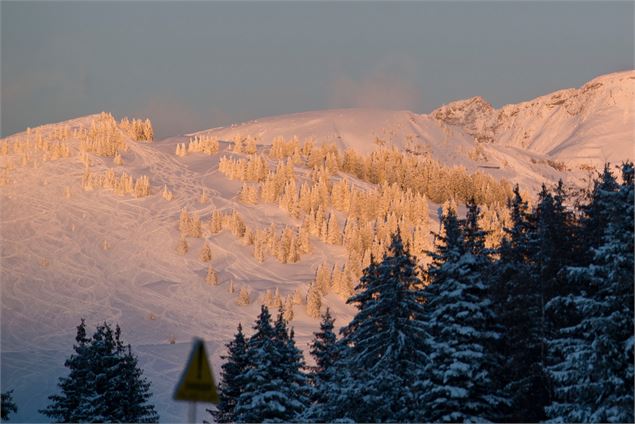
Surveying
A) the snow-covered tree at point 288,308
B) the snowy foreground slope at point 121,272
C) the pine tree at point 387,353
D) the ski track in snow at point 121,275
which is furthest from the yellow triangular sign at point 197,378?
the snow-covered tree at point 288,308

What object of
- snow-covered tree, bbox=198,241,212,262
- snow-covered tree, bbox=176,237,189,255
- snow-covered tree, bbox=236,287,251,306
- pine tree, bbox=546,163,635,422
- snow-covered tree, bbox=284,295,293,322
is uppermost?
snow-covered tree, bbox=176,237,189,255

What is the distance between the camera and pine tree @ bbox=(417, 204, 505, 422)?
27.5m

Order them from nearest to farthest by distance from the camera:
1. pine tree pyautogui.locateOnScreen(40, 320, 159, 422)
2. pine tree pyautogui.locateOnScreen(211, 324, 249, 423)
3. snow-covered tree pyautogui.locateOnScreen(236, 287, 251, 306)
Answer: pine tree pyautogui.locateOnScreen(40, 320, 159, 422), pine tree pyautogui.locateOnScreen(211, 324, 249, 423), snow-covered tree pyautogui.locateOnScreen(236, 287, 251, 306)

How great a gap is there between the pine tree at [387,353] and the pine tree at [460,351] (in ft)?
3.51

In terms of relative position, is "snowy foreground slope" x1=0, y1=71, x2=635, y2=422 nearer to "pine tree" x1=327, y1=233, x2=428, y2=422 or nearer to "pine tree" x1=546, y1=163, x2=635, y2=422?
"pine tree" x1=327, y1=233, x2=428, y2=422

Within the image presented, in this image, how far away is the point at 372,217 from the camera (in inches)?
5472

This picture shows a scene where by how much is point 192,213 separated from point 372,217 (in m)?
28.7

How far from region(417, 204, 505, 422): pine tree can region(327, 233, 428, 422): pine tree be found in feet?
3.51

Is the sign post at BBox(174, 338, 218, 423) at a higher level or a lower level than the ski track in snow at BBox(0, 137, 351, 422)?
lower

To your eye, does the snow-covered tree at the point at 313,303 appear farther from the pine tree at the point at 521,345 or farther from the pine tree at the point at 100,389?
the pine tree at the point at 521,345

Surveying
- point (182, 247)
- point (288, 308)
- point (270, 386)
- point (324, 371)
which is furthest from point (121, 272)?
point (270, 386)

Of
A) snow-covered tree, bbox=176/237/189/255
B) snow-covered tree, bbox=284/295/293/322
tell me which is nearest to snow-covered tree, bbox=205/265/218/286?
snow-covered tree, bbox=176/237/189/255

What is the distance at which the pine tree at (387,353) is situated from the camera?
2944cm

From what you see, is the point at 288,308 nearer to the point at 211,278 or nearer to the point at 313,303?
the point at 313,303
